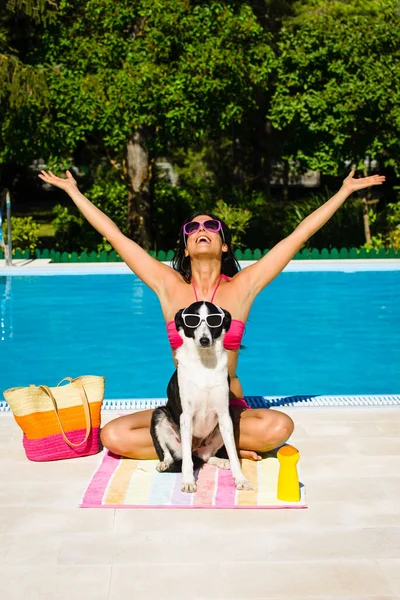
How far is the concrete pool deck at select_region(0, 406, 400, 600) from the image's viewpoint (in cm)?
391

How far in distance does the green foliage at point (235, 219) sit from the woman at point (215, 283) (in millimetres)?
13393

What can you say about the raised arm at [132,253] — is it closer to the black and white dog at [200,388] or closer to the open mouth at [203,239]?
the open mouth at [203,239]

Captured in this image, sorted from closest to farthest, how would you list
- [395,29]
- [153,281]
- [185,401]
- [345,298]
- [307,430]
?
1. [185,401]
2. [153,281]
3. [307,430]
4. [345,298]
5. [395,29]

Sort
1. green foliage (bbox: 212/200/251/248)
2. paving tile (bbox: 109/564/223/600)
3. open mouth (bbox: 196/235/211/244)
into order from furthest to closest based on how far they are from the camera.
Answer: green foliage (bbox: 212/200/251/248) → open mouth (bbox: 196/235/211/244) → paving tile (bbox: 109/564/223/600)

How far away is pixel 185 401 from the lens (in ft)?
16.5

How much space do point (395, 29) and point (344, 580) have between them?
1668 cm

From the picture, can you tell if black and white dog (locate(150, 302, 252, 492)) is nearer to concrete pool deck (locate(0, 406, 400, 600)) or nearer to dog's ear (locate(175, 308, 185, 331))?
dog's ear (locate(175, 308, 185, 331))

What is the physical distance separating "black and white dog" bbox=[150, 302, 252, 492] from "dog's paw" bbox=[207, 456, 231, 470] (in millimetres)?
246

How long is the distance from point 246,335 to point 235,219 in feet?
23.6

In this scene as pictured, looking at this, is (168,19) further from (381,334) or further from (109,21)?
(381,334)

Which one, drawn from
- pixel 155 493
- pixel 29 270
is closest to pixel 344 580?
pixel 155 493

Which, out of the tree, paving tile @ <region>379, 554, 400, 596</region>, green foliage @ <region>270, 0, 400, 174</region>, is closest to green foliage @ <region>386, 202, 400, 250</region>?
green foliage @ <region>270, 0, 400, 174</region>

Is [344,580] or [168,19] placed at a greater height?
[168,19]

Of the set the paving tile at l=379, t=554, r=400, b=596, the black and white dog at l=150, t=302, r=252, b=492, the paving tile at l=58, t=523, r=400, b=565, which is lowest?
the paving tile at l=58, t=523, r=400, b=565
